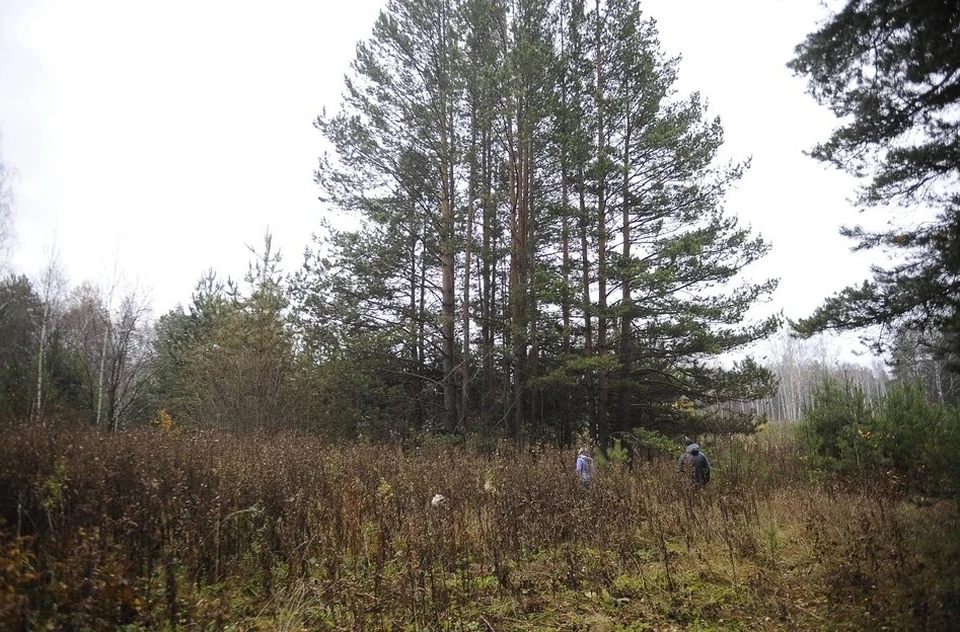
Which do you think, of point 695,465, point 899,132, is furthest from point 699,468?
point 899,132

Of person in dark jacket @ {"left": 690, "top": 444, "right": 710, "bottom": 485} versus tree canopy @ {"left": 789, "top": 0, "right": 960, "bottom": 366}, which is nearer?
tree canopy @ {"left": 789, "top": 0, "right": 960, "bottom": 366}

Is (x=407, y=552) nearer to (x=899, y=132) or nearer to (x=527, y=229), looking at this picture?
(x=899, y=132)

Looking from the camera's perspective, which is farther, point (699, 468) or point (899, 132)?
point (699, 468)

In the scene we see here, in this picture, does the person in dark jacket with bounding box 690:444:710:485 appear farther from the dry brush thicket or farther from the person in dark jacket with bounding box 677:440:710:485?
the dry brush thicket

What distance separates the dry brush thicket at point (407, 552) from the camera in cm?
379

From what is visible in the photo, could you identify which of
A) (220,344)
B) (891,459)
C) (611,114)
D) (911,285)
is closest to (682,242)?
(611,114)

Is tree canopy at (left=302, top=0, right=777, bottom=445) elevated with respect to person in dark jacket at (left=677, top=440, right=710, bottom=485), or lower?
elevated

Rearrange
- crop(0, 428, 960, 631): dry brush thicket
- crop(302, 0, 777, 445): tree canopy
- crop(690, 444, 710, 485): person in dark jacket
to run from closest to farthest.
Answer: crop(0, 428, 960, 631): dry brush thicket → crop(690, 444, 710, 485): person in dark jacket → crop(302, 0, 777, 445): tree canopy

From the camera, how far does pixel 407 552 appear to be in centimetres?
472

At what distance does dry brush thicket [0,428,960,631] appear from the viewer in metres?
3.79

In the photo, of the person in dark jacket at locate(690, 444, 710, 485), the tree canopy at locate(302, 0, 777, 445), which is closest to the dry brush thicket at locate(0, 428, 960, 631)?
the person in dark jacket at locate(690, 444, 710, 485)

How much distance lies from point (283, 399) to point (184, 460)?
9.98 metres

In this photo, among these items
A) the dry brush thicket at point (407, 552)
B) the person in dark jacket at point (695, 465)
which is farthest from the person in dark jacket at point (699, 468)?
the dry brush thicket at point (407, 552)

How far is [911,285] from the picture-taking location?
514 cm
